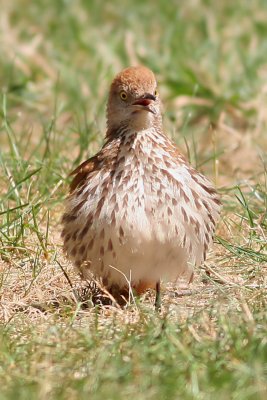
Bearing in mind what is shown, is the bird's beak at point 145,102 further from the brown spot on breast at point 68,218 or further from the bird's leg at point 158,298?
the bird's leg at point 158,298

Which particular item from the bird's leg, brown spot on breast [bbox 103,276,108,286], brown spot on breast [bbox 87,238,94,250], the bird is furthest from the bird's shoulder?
the bird's leg

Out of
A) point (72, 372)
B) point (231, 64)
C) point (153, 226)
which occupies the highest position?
point (231, 64)

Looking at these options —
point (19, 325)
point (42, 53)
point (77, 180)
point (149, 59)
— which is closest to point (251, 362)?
point (19, 325)

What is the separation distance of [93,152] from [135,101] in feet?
5.57

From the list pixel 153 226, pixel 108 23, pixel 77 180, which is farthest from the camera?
pixel 108 23

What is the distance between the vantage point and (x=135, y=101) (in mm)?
6391

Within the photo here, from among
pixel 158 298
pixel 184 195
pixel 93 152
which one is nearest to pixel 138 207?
pixel 184 195

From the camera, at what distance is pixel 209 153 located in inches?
362

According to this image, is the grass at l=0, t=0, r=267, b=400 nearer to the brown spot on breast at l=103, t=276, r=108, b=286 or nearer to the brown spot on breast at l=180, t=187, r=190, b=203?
the brown spot on breast at l=103, t=276, r=108, b=286

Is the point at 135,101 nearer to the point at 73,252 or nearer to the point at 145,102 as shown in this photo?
the point at 145,102

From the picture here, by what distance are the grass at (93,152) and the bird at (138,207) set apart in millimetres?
208

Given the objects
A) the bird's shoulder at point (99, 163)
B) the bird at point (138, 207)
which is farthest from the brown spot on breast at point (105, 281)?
the bird's shoulder at point (99, 163)

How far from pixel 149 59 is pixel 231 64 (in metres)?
0.70

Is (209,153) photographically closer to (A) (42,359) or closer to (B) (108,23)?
(B) (108,23)
